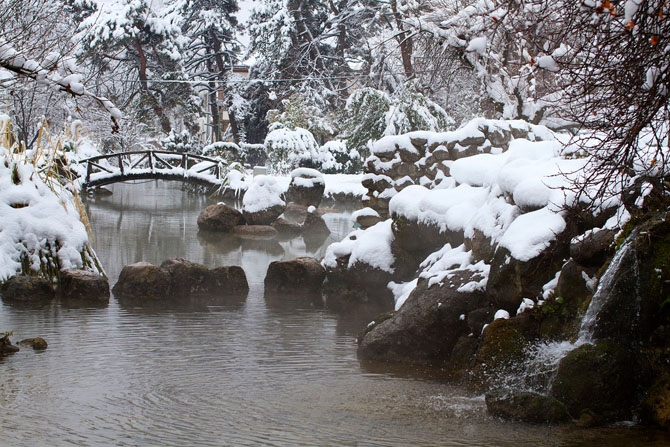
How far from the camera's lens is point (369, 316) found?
9.67 m

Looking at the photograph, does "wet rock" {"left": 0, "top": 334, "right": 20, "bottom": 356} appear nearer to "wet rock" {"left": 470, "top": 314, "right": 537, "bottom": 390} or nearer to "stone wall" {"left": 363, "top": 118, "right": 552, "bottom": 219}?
"wet rock" {"left": 470, "top": 314, "right": 537, "bottom": 390}

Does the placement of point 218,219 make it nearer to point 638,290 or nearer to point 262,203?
point 262,203

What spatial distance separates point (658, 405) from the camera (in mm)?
5129

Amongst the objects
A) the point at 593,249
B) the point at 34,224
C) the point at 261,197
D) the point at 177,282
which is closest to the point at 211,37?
the point at 261,197

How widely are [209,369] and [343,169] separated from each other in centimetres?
2408

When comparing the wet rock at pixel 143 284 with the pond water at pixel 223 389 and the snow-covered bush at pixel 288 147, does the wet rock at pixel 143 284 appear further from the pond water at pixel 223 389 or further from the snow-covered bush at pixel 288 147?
the snow-covered bush at pixel 288 147

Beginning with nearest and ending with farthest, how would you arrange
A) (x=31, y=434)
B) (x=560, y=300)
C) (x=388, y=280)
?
(x=31, y=434) → (x=560, y=300) → (x=388, y=280)

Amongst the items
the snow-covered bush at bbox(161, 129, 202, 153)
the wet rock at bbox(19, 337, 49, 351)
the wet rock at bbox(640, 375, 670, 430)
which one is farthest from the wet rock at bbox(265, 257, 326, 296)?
the snow-covered bush at bbox(161, 129, 202, 153)

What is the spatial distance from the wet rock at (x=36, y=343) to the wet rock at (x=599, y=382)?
465 centimetres

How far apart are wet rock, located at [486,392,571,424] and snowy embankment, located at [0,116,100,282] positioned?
21.3 feet

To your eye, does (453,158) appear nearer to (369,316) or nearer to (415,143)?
(415,143)

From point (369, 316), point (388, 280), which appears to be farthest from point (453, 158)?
point (369, 316)

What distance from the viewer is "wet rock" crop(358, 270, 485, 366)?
7.16m

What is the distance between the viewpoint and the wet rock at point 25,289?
9234 millimetres
